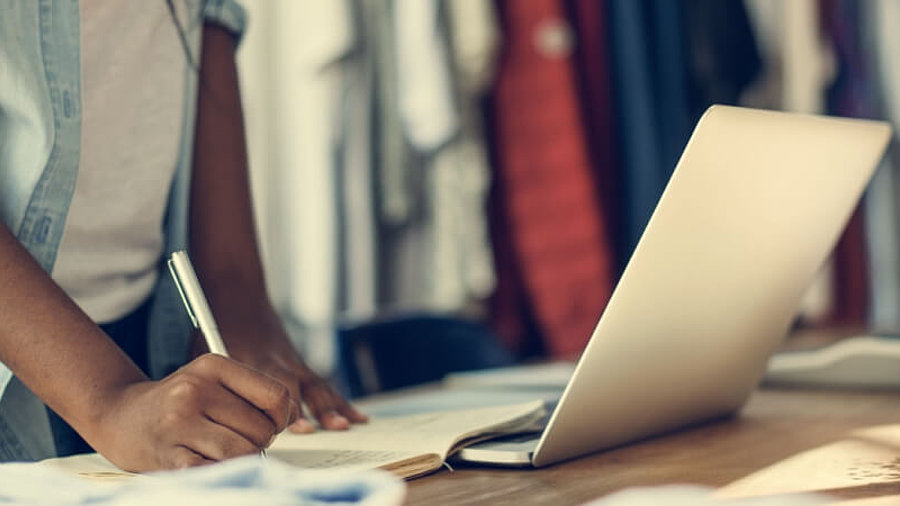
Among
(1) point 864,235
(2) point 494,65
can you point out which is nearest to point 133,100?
(2) point 494,65

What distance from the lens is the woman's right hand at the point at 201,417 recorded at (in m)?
0.54

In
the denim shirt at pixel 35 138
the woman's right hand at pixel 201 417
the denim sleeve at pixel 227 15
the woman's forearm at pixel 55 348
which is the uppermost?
the denim sleeve at pixel 227 15

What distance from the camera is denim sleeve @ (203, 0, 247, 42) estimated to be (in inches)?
36.5

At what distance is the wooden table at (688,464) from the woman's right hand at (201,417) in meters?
0.08

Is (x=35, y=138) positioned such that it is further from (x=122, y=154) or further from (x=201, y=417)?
(x=201, y=417)

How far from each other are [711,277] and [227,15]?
488mm

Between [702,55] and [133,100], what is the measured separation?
1.70 meters

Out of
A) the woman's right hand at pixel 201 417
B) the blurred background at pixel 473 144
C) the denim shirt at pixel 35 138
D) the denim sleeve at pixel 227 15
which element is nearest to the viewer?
the woman's right hand at pixel 201 417

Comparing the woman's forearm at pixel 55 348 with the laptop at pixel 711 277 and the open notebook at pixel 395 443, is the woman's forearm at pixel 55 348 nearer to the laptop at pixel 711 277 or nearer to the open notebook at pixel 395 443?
the open notebook at pixel 395 443

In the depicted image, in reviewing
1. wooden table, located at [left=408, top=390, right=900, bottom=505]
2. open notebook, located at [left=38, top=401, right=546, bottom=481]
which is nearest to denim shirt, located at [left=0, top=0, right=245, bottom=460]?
open notebook, located at [left=38, top=401, right=546, bottom=481]

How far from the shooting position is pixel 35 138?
75cm

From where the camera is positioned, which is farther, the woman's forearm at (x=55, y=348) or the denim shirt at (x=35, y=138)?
A: the denim shirt at (x=35, y=138)

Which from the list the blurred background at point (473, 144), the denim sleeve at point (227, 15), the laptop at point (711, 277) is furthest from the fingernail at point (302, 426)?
the blurred background at point (473, 144)

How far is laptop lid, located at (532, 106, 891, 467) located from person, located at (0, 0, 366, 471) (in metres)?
0.17
